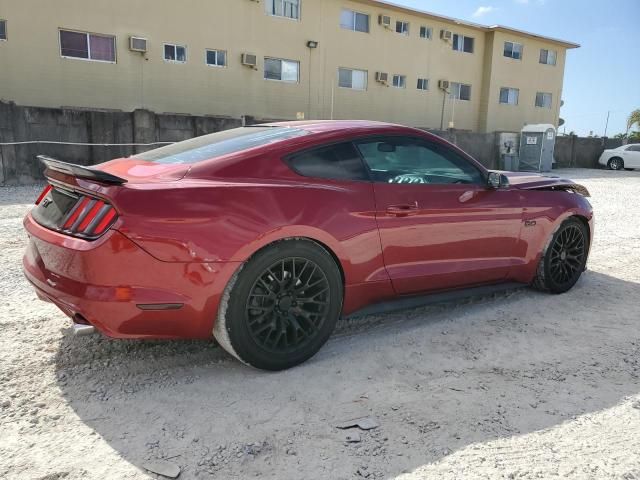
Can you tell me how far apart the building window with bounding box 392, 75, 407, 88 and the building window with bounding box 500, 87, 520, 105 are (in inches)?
248

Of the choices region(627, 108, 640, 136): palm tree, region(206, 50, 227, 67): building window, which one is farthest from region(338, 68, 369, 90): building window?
region(627, 108, 640, 136): palm tree

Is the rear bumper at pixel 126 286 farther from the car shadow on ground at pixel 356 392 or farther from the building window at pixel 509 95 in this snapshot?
the building window at pixel 509 95

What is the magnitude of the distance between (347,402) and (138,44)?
15.8 m

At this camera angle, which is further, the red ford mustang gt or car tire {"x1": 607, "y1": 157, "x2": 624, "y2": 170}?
car tire {"x1": 607, "y1": 157, "x2": 624, "y2": 170}

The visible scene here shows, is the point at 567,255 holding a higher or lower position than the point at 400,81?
lower

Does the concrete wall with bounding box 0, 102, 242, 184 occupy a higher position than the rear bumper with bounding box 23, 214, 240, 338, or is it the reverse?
the concrete wall with bounding box 0, 102, 242, 184

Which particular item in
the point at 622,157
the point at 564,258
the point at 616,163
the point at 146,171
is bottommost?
the point at 564,258

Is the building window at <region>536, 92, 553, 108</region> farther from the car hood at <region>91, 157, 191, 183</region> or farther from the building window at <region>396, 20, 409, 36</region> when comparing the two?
the car hood at <region>91, 157, 191, 183</region>

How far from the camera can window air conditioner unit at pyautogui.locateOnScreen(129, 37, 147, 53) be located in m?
15.4

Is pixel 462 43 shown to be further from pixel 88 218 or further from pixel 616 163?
pixel 88 218

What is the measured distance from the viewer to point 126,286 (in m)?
2.39

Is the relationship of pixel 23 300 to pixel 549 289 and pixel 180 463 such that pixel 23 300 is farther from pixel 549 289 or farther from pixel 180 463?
pixel 549 289

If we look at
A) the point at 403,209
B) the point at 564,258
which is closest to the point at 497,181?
the point at 403,209

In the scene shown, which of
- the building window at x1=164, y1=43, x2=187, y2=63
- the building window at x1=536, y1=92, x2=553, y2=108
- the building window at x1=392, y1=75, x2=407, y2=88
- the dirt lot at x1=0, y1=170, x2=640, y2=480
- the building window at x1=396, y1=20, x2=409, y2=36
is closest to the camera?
the dirt lot at x1=0, y1=170, x2=640, y2=480
